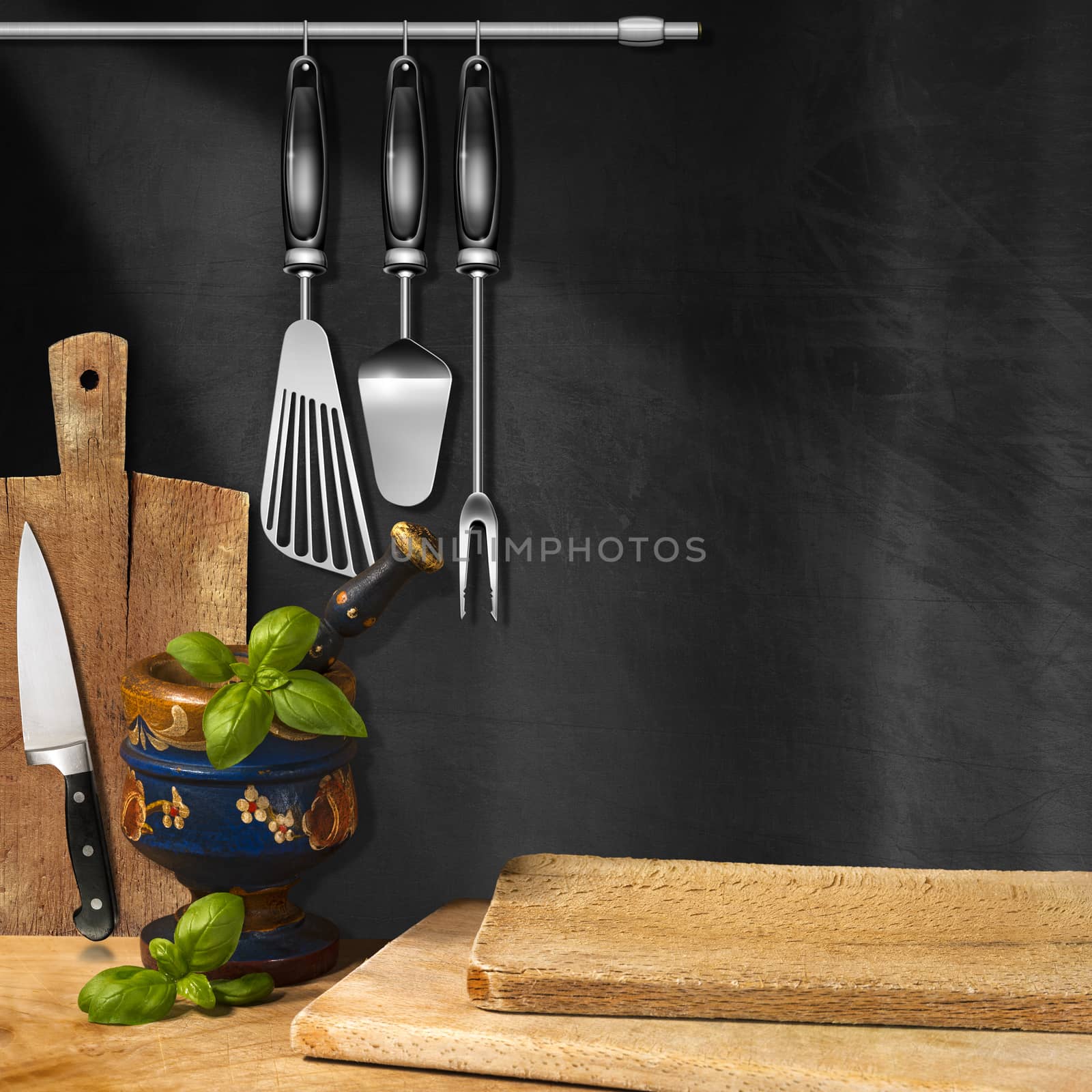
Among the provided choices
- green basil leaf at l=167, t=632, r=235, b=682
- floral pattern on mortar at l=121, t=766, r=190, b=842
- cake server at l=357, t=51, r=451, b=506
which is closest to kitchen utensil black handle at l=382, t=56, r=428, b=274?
cake server at l=357, t=51, r=451, b=506

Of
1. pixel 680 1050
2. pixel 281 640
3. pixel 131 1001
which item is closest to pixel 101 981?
pixel 131 1001

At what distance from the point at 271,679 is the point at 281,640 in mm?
29

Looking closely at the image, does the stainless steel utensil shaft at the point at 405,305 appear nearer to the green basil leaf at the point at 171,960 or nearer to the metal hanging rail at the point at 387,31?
the metal hanging rail at the point at 387,31

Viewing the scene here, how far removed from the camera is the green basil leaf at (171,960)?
69 centimetres

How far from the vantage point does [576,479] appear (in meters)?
0.93

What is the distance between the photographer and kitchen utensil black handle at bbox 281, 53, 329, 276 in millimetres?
878

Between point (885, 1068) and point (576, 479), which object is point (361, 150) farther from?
point (885, 1068)

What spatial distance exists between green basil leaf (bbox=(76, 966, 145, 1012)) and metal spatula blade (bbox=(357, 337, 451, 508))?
43 centimetres

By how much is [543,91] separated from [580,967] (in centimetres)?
74

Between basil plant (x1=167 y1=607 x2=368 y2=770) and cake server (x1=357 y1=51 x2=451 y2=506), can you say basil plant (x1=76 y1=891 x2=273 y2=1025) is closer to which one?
basil plant (x1=167 y1=607 x2=368 y2=770)

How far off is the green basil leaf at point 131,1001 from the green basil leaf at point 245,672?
0.68 ft

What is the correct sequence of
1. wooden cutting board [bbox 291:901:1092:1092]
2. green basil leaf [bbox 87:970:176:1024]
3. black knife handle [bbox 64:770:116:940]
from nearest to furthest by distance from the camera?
wooden cutting board [bbox 291:901:1092:1092]
green basil leaf [bbox 87:970:176:1024]
black knife handle [bbox 64:770:116:940]

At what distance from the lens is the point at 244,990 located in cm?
71

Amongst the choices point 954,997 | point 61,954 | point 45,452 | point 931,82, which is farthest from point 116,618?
point 931,82
